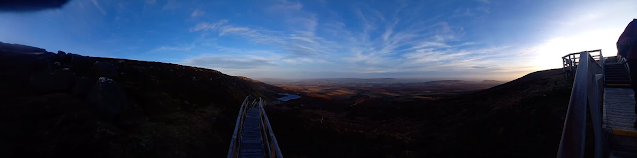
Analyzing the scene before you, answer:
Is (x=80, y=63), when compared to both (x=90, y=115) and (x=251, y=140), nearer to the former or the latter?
(x=90, y=115)

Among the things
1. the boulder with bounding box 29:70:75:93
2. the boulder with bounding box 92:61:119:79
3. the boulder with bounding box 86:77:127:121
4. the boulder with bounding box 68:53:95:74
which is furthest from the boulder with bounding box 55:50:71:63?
the boulder with bounding box 86:77:127:121

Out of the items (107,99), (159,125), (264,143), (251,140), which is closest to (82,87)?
(107,99)

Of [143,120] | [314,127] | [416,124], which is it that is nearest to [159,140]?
[143,120]

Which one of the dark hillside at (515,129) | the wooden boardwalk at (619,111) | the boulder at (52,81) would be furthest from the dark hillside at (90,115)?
the wooden boardwalk at (619,111)

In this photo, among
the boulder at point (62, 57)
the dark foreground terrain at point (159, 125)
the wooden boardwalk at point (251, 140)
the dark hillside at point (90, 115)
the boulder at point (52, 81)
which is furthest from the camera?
the boulder at point (62, 57)

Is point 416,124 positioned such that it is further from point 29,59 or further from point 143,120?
point 29,59

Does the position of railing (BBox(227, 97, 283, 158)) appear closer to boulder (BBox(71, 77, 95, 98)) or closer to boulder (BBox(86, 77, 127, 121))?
boulder (BBox(86, 77, 127, 121))

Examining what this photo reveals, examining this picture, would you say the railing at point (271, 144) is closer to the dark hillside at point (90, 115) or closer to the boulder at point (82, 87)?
the dark hillside at point (90, 115)

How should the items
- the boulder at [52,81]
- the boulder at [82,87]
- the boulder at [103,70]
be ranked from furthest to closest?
the boulder at [103,70], the boulder at [82,87], the boulder at [52,81]
